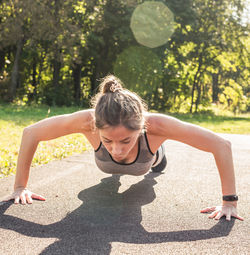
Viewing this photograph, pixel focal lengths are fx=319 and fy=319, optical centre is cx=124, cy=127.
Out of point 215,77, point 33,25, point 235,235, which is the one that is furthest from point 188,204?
point 215,77

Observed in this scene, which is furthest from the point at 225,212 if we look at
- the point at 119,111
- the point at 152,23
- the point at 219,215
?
the point at 152,23

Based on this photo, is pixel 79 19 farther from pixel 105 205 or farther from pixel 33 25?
pixel 105 205

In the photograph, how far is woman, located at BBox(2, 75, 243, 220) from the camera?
2.30m

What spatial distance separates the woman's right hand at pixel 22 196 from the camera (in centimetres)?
274

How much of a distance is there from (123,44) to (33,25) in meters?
5.39

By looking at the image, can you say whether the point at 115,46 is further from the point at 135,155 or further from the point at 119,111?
the point at 119,111

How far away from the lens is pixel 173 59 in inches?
751

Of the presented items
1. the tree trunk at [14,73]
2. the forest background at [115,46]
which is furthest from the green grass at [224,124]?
the tree trunk at [14,73]

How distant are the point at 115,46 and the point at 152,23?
302cm

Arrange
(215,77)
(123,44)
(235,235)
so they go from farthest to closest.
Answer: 1. (215,77)
2. (123,44)
3. (235,235)

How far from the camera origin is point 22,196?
278 cm

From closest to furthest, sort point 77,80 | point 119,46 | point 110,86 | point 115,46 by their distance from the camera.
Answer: point 110,86 → point 119,46 → point 115,46 → point 77,80

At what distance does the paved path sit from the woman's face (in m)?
0.56

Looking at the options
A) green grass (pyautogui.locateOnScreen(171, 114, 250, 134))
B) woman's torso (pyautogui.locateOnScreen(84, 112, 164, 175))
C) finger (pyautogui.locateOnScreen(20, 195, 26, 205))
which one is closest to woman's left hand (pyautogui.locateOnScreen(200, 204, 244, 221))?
woman's torso (pyautogui.locateOnScreen(84, 112, 164, 175))
